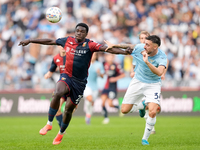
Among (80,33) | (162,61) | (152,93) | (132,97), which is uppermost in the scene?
(80,33)

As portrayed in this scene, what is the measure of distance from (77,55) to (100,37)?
1495 centimetres

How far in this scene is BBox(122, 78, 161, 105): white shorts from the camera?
8375 mm

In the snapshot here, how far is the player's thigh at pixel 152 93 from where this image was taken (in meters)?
8.32

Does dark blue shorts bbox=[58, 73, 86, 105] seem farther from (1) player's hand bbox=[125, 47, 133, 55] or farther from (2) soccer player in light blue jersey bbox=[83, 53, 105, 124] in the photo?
(2) soccer player in light blue jersey bbox=[83, 53, 105, 124]

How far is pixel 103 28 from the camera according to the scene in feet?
77.8

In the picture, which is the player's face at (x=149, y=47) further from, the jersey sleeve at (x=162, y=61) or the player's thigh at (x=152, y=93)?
the player's thigh at (x=152, y=93)

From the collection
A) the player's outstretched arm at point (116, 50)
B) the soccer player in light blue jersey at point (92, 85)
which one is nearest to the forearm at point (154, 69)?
the player's outstretched arm at point (116, 50)

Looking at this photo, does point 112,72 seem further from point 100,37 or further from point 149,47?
point 149,47

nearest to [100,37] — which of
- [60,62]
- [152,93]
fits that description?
[60,62]

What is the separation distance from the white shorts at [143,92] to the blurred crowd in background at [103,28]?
11959mm

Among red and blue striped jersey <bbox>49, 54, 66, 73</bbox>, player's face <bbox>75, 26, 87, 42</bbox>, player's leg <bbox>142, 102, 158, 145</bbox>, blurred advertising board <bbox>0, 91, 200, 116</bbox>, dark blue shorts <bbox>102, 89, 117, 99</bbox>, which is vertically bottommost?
blurred advertising board <bbox>0, 91, 200, 116</bbox>

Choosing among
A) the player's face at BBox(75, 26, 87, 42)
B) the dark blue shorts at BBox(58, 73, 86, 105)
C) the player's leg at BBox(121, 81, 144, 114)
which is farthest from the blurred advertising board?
the player's face at BBox(75, 26, 87, 42)

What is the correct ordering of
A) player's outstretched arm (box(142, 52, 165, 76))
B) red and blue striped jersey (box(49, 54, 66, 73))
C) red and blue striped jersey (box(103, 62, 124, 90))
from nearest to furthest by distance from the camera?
player's outstretched arm (box(142, 52, 165, 76)) → red and blue striped jersey (box(49, 54, 66, 73)) → red and blue striped jersey (box(103, 62, 124, 90))

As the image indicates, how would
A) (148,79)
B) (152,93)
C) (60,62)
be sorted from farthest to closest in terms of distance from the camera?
(60,62) < (148,79) < (152,93)
